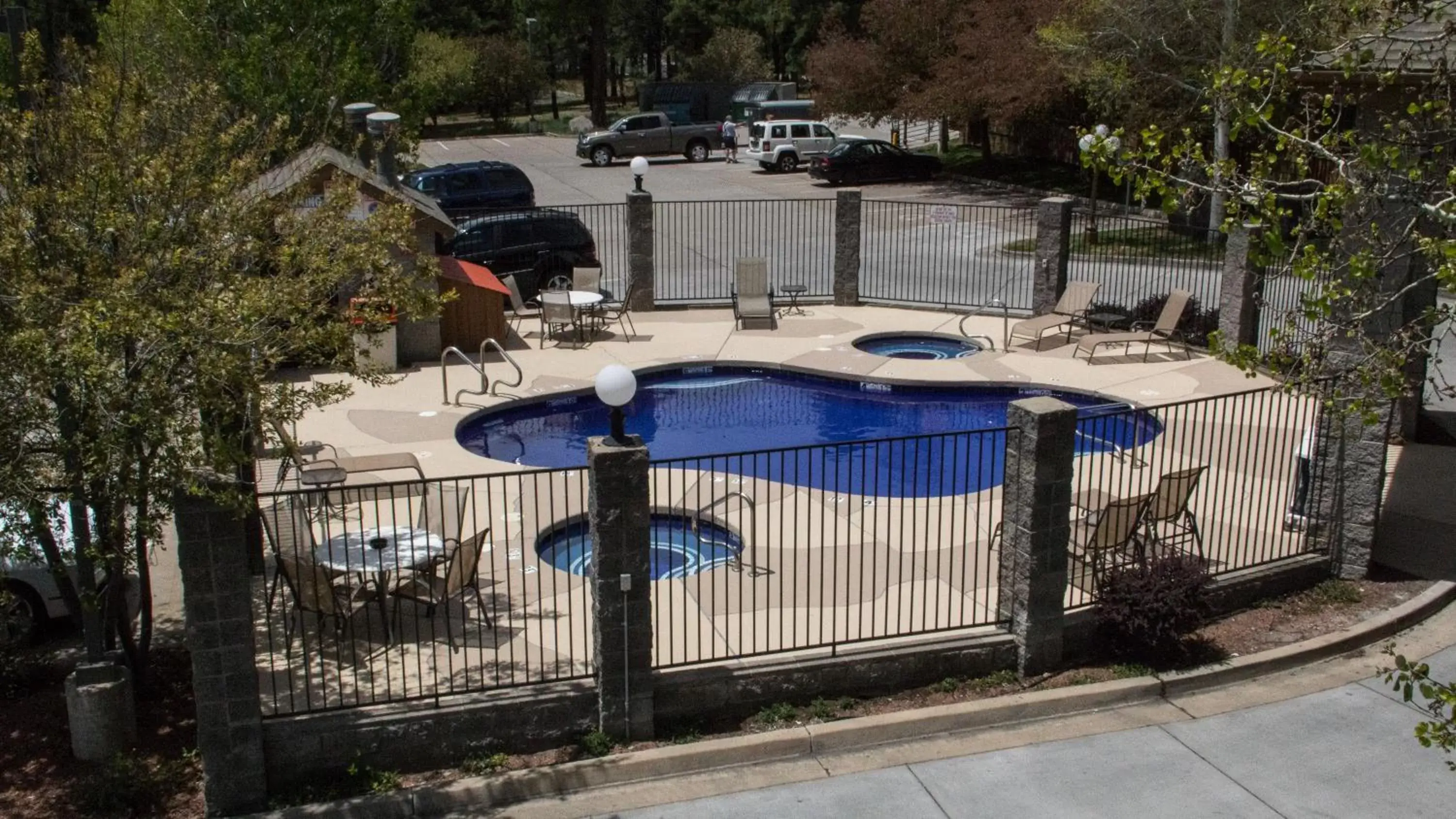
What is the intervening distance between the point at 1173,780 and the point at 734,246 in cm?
2136

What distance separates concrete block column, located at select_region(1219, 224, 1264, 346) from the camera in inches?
715

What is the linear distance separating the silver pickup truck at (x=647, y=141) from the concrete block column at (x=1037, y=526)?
37.5m

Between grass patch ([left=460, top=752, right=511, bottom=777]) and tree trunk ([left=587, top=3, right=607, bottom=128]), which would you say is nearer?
grass patch ([left=460, top=752, right=511, bottom=777])

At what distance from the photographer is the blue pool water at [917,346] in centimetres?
1970

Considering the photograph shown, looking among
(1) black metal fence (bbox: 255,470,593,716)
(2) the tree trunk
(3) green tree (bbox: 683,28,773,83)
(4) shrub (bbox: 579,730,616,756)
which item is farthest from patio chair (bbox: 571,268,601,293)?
(3) green tree (bbox: 683,28,773,83)

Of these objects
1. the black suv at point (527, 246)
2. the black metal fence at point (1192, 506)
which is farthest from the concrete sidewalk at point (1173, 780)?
the black suv at point (527, 246)

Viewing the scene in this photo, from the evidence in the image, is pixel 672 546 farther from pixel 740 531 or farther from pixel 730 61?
pixel 730 61

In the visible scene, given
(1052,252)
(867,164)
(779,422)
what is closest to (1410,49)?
(779,422)

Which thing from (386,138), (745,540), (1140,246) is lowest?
(745,540)

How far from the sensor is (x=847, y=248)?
21.4 metres

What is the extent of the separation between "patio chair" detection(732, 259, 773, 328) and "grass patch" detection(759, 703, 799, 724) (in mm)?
11403

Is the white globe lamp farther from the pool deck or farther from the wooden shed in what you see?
the wooden shed

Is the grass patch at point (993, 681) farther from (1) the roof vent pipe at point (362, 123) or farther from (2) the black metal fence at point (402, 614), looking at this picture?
(1) the roof vent pipe at point (362, 123)

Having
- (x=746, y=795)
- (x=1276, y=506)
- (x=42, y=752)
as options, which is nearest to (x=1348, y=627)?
(x=1276, y=506)
